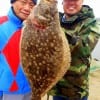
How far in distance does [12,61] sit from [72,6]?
0.72 metres

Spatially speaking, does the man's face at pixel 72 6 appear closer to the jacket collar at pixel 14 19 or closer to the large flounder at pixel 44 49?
the jacket collar at pixel 14 19

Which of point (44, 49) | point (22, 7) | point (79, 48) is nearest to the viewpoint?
point (44, 49)

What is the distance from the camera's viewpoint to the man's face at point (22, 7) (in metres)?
2.85

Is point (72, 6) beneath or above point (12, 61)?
above

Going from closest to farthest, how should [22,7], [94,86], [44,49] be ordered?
[44,49]
[22,7]
[94,86]

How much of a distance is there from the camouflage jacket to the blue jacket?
45cm

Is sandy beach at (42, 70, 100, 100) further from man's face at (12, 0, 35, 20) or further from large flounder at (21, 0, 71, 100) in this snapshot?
large flounder at (21, 0, 71, 100)

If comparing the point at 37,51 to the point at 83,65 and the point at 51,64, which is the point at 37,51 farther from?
the point at 83,65

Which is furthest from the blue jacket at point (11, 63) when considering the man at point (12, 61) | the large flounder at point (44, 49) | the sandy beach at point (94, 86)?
the sandy beach at point (94, 86)

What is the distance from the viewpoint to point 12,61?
9.74ft

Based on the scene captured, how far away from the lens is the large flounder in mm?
2279

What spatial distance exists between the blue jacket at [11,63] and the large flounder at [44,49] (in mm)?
584

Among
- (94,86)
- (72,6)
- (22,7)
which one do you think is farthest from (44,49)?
(94,86)

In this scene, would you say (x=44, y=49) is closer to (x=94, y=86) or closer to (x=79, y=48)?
(x=79, y=48)
